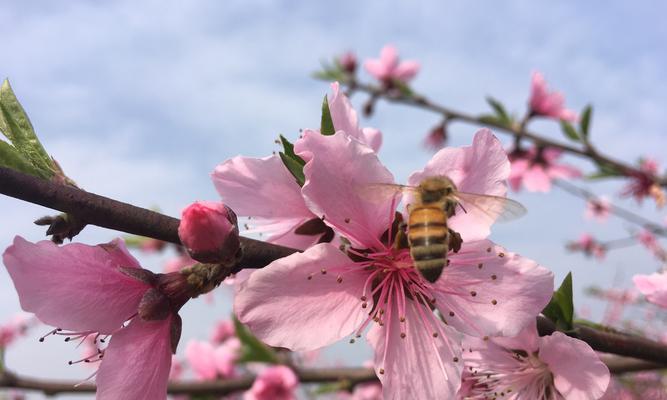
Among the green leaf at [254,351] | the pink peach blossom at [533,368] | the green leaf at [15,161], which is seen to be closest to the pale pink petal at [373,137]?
the pink peach blossom at [533,368]

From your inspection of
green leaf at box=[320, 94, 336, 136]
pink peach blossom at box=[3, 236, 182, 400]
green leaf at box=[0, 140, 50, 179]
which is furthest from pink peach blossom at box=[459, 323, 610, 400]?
green leaf at box=[0, 140, 50, 179]

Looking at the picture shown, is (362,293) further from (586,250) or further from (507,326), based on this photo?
(586,250)

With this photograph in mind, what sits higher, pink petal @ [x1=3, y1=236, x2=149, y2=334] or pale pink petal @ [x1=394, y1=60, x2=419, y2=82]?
pale pink petal @ [x1=394, y1=60, x2=419, y2=82]

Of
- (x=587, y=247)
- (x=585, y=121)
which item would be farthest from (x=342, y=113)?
(x=587, y=247)

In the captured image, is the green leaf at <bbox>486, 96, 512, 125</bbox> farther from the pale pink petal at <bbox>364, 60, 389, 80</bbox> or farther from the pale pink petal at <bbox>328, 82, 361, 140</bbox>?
the pale pink petal at <bbox>328, 82, 361, 140</bbox>

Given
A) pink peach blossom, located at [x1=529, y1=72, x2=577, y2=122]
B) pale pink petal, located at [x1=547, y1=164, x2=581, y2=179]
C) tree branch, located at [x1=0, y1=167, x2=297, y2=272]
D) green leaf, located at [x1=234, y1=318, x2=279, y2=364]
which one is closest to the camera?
tree branch, located at [x1=0, y1=167, x2=297, y2=272]
